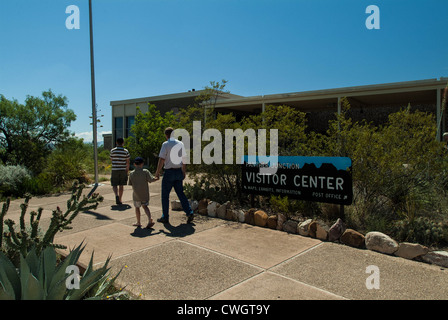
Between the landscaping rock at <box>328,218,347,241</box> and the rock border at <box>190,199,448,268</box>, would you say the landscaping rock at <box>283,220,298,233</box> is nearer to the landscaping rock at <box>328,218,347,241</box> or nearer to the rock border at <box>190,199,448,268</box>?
the rock border at <box>190,199,448,268</box>

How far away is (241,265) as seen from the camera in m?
4.15

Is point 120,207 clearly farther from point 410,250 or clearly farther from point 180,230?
point 410,250

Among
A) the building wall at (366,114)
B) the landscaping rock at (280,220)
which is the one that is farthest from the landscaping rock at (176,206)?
the building wall at (366,114)

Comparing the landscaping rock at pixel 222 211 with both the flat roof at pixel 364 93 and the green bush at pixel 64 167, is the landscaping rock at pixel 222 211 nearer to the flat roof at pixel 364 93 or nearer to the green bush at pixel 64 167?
the green bush at pixel 64 167

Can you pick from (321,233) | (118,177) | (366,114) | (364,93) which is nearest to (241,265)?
(321,233)

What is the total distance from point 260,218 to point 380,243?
2094 millimetres

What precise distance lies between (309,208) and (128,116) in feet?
63.9

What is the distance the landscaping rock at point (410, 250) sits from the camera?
14.0 ft

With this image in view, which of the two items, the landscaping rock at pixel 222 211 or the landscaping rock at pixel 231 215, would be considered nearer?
the landscaping rock at pixel 231 215

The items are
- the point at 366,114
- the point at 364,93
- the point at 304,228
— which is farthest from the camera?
the point at 366,114

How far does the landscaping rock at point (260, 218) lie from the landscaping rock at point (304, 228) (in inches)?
26.2
